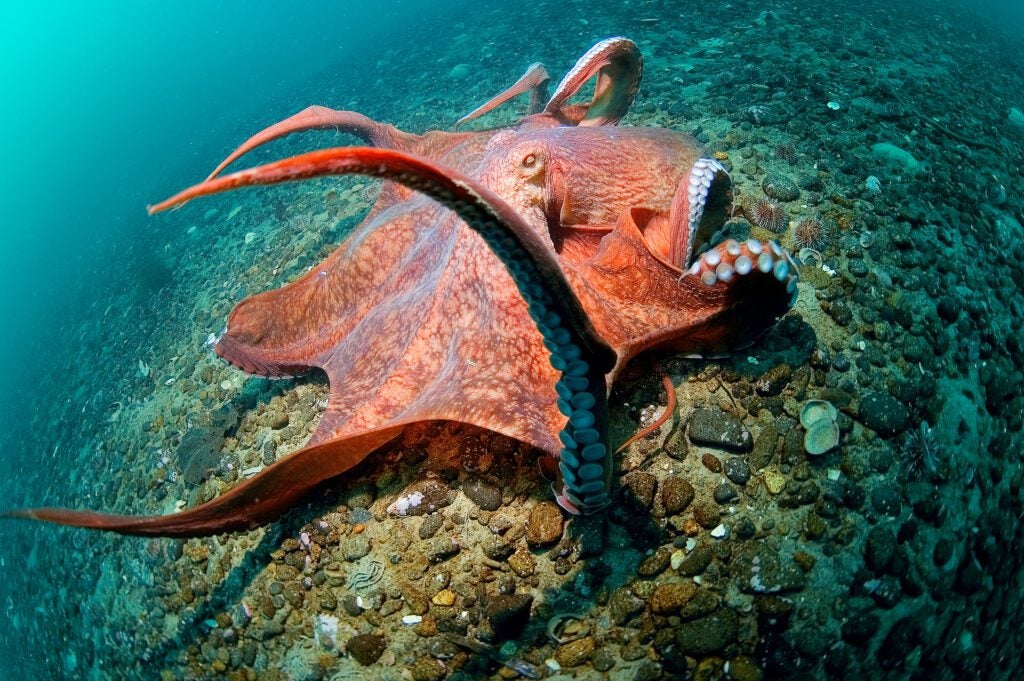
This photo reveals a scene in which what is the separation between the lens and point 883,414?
278cm

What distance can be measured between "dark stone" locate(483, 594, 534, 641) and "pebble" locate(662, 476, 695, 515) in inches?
31.3

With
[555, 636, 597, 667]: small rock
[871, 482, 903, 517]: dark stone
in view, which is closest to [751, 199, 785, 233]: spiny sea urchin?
[871, 482, 903, 517]: dark stone

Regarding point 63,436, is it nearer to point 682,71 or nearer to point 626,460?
point 626,460

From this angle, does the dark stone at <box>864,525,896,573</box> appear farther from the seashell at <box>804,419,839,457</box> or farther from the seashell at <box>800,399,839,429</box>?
the seashell at <box>800,399,839,429</box>

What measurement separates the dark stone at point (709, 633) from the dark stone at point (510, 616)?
70 cm

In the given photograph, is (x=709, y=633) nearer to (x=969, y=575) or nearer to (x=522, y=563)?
(x=522, y=563)

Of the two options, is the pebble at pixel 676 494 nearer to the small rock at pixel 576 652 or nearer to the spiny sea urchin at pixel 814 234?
the small rock at pixel 576 652

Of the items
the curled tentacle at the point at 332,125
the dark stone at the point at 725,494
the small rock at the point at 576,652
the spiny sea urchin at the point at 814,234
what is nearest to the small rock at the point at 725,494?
the dark stone at the point at 725,494

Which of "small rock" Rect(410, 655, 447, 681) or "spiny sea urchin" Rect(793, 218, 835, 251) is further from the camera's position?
"spiny sea urchin" Rect(793, 218, 835, 251)

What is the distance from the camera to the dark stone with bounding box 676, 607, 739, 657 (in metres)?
2.40

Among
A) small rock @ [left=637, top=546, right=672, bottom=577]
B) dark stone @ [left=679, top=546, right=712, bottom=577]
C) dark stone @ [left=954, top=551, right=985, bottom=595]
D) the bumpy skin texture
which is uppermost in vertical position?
the bumpy skin texture

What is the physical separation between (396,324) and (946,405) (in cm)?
299

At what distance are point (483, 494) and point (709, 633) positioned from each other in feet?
3.98

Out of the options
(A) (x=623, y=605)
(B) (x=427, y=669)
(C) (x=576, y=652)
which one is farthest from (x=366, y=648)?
(A) (x=623, y=605)
